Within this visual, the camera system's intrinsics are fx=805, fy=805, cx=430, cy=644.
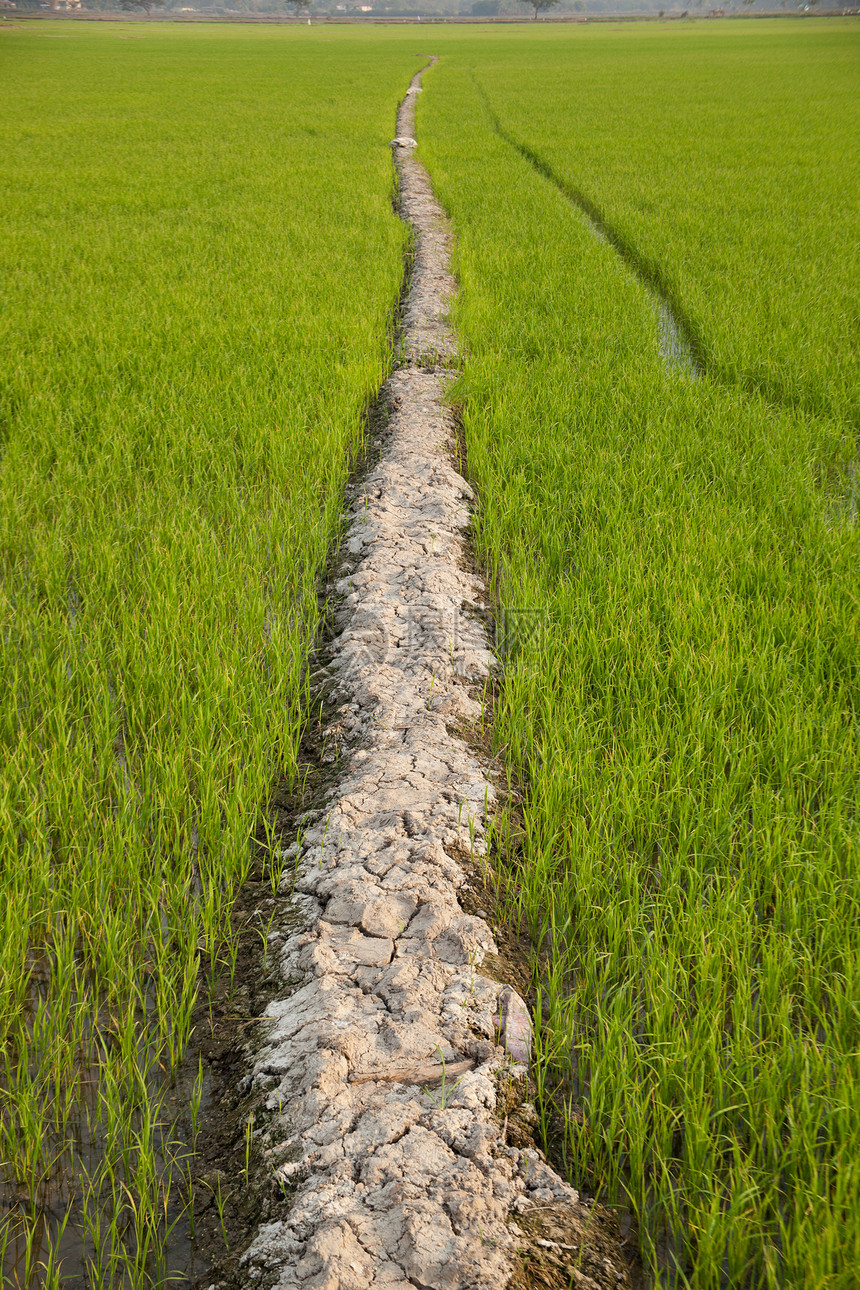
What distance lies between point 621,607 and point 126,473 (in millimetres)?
2314

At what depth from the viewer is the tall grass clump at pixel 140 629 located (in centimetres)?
144

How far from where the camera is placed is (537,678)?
2547mm

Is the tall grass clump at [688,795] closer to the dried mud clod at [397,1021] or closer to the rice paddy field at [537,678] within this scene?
the rice paddy field at [537,678]

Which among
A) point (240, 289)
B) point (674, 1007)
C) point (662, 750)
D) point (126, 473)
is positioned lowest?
point (674, 1007)

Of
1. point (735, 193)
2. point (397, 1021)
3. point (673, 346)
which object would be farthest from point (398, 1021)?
point (735, 193)

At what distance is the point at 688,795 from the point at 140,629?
1.82 m

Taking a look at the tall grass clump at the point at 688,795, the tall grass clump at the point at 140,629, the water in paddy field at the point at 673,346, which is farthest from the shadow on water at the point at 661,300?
the tall grass clump at the point at 140,629

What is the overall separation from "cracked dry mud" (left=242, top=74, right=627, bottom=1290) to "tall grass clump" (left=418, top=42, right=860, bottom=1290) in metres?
0.14

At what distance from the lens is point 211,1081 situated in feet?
5.09

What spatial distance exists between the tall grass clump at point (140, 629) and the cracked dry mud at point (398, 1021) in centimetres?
20

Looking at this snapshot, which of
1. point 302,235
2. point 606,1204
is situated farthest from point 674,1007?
point 302,235

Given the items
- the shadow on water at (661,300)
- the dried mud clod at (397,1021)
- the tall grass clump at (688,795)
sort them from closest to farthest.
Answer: the dried mud clod at (397,1021) < the tall grass clump at (688,795) < the shadow on water at (661,300)

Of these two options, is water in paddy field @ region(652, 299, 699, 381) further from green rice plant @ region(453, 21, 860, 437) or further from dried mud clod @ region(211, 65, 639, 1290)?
dried mud clod @ region(211, 65, 639, 1290)

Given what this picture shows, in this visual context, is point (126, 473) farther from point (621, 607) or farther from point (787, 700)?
point (787, 700)
